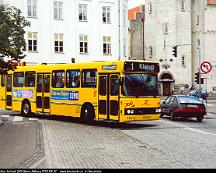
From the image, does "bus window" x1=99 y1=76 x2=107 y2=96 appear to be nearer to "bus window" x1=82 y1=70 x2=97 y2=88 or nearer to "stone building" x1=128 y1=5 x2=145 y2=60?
"bus window" x1=82 y1=70 x2=97 y2=88

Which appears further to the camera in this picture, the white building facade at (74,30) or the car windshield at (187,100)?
the white building facade at (74,30)

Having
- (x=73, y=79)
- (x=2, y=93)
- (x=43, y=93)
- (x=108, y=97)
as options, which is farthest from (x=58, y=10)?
(x=108, y=97)

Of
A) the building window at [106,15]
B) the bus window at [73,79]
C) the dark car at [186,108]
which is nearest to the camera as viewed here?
the bus window at [73,79]

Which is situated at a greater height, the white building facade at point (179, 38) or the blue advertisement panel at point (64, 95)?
the white building facade at point (179, 38)

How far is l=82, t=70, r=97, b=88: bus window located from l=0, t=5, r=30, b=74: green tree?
305cm

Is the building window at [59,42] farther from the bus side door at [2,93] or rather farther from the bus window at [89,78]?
the bus window at [89,78]

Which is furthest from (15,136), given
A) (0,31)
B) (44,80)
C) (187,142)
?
(44,80)

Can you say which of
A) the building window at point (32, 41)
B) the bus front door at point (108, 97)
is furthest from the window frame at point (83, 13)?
the bus front door at point (108, 97)

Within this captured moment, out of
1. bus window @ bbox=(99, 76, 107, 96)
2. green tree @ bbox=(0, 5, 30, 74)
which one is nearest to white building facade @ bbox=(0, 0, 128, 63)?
green tree @ bbox=(0, 5, 30, 74)

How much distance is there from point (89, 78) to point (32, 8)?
3066cm

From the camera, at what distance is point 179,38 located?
250 feet

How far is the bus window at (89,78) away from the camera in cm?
2233

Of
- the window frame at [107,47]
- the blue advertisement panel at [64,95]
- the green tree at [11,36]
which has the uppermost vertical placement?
the window frame at [107,47]

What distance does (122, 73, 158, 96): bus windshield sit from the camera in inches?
816
